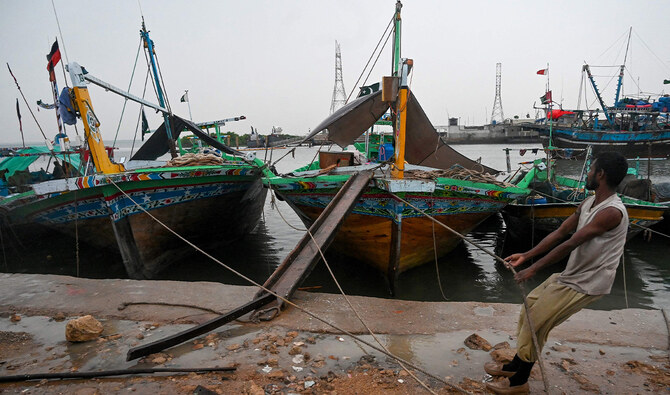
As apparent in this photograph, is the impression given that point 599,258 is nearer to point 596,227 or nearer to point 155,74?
point 596,227

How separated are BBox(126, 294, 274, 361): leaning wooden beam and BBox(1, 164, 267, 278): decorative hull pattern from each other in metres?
Result: 2.76

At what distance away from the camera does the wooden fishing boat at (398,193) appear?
5.07 meters

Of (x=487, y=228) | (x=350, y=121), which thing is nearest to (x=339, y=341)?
(x=350, y=121)

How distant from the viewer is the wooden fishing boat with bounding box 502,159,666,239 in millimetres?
6258

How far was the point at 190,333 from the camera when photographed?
9.22ft

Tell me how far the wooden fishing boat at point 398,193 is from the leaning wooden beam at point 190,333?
2378 mm

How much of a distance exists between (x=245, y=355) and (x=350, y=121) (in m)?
4.76

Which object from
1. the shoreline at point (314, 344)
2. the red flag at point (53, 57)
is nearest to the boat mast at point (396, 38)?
the shoreline at point (314, 344)

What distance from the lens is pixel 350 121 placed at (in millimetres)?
6625

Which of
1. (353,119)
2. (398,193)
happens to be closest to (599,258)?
(398,193)

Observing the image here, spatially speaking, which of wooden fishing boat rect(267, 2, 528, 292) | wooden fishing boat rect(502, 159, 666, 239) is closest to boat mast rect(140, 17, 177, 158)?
wooden fishing boat rect(267, 2, 528, 292)

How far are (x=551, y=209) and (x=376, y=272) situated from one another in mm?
3493

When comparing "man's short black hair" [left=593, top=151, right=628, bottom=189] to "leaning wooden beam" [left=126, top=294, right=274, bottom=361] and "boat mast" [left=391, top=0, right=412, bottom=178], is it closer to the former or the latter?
"leaning wooden beam" [left=126, top=294, right=274, bottom=361]

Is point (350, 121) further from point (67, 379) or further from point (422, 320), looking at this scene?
point (67, 379)
